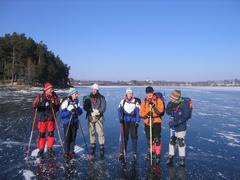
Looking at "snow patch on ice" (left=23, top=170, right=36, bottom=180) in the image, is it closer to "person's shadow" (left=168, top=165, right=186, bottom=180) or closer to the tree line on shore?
"person's shadow" (left=168, top=165, right=186, bottom=180)

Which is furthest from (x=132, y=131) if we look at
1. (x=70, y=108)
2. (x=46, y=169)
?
(x=46, y=169)

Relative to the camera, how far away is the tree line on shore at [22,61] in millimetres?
54562

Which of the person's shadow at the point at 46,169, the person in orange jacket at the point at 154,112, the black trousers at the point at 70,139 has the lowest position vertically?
the person's shadow at the point at 46,169

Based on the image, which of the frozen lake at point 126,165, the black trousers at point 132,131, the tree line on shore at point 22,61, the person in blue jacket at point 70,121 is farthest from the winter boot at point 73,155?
the tree line on shore at point 22,61

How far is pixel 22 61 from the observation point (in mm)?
58812

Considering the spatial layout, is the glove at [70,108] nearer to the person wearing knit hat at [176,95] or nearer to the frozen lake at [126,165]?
the frozen lake at [126,165]

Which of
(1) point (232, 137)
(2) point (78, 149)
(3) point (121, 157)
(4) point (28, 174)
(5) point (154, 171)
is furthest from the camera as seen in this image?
(1) point (232, 137)

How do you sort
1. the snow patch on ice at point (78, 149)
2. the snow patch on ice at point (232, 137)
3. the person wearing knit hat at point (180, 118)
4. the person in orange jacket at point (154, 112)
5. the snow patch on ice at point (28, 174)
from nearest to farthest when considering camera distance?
1. the snow patch on ice at point (28, 174)
2. the person wearing knit hat at point (180, 118)
3. the person in orange jacket at point (154, 112)
4. the snow patch on ice at point (78, 149)
5. the snow patch on ice at point (232, 137)

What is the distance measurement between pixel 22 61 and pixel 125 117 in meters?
58.2

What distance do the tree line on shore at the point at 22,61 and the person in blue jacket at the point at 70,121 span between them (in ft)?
165

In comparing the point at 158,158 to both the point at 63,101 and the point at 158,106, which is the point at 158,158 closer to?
the point at 158,106

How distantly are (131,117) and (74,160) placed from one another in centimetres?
192

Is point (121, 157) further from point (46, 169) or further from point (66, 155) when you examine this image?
point (46, 169)

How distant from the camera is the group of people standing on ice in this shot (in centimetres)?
608
